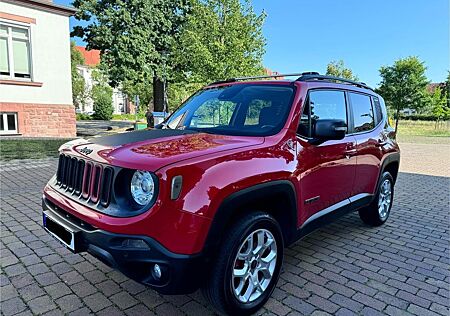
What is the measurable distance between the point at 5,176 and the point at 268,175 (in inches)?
269

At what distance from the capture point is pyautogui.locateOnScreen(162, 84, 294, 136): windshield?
309 cm

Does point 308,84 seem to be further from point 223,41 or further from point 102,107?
point 102,107

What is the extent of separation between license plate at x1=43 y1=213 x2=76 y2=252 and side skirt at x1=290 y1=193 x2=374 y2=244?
1.85 meters

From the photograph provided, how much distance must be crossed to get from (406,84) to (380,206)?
92.4 ft

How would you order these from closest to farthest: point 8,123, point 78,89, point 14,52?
point 8,123, point 14,52, point 78,89

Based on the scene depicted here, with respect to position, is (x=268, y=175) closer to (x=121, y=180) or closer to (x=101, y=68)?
(x=121, y=180)

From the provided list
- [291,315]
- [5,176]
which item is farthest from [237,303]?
[5,176]

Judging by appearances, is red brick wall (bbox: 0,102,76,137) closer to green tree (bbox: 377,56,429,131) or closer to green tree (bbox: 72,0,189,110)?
green tree (bbox: 72,0,189,110)

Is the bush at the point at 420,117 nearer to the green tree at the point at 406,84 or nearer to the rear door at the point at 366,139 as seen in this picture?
the green tree at the point at 406,84

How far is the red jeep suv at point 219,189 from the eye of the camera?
2.15 m

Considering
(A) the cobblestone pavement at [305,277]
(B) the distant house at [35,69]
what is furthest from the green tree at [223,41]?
(A) the cobblestone pavement at [305,277]

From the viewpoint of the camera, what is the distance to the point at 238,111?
11.2 feet

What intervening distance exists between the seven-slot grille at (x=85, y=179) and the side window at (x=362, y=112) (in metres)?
3.00

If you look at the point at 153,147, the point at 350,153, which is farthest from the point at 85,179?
the point at 350,153
